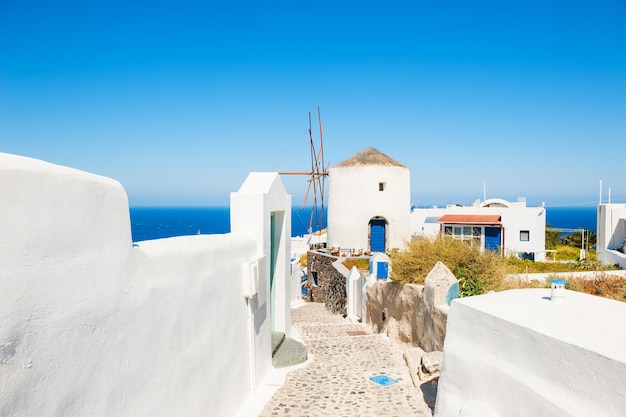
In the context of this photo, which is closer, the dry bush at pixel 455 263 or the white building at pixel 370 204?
the dry bush at pixel 455 263

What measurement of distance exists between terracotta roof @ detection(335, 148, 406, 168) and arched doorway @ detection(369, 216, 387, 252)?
3101mm

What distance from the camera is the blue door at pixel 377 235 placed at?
25.0 metres

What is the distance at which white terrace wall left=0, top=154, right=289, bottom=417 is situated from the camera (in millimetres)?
2355

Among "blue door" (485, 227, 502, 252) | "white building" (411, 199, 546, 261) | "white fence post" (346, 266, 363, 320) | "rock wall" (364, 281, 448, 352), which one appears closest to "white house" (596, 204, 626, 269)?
"white building" (411, 199, 546, 261)

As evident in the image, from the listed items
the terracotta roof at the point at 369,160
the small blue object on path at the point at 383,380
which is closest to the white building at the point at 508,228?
the terracotta roof at the point at 369,160

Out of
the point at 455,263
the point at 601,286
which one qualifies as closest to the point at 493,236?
the point at 601,286

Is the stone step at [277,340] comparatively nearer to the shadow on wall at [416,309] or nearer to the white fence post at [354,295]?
the shadow on wall at [416,309]

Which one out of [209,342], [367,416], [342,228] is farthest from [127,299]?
[342,228]

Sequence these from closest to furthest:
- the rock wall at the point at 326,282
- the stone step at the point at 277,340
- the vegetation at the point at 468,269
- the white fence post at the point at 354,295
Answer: the stone step at the point at 277,340, the vegetation at the point at 468,269, the white fence post at the point at 354,295, the rock wall at the point at 326,282

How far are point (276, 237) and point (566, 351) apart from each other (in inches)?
234

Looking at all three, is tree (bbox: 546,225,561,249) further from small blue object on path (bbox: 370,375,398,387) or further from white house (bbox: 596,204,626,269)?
small blue object on path (bbox: 370,375,398,387)

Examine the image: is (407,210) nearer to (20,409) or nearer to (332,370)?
(332,370)

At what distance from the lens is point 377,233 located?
25094 millimetres

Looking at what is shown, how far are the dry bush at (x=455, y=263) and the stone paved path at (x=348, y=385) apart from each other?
5.69 feet
